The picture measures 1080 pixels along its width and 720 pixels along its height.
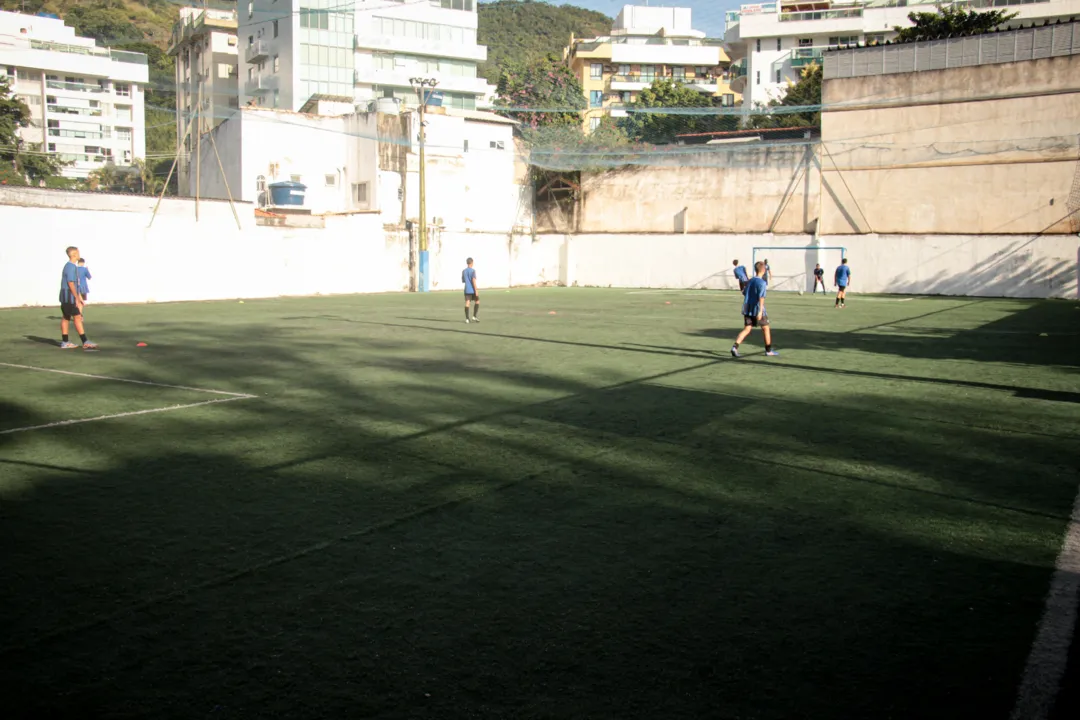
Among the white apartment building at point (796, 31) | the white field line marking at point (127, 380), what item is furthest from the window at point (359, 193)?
the white apartment building at point (796, 31)

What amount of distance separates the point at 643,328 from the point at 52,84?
276 feet

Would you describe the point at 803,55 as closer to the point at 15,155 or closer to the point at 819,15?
the point at 819,15

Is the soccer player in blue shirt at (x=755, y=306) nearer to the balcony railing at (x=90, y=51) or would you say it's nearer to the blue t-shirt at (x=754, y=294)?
the blue t-shirt at (x=754, y=294)

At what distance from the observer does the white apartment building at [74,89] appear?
84.8 meters

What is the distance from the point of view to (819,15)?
257ft

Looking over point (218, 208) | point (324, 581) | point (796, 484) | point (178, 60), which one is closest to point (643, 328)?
point (796, 484)

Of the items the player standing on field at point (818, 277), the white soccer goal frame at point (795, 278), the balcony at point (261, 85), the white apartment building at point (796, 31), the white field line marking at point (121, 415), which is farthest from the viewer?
the white apartment building at point (796, 31)

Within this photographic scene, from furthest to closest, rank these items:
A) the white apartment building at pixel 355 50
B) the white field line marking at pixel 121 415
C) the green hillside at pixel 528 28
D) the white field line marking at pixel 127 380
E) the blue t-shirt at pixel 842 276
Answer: the green hillside at pixel 528 28 < the white apartment building at pixel 355 50 < the blue t-shirt at pixel 842 276 < the white field line marking at pixel 127 380 < the white field line marking at pixel 121 415

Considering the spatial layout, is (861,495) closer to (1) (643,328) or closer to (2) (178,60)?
(1) (643,328)

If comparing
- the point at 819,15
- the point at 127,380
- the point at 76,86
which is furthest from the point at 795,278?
the point at 76,86

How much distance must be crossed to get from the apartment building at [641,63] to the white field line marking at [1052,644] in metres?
97.2

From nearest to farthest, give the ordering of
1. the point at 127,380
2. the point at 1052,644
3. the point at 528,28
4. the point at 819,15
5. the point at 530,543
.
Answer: the point at 1052,644 < the point at 530,543 < the point at 127,380 < the point at 819,15 < the point at 528,28

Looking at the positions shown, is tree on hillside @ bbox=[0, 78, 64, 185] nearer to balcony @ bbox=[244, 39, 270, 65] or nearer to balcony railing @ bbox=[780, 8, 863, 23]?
balcony @ bbox=[244, 39, 270, 65]

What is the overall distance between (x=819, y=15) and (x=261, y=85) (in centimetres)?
4687
